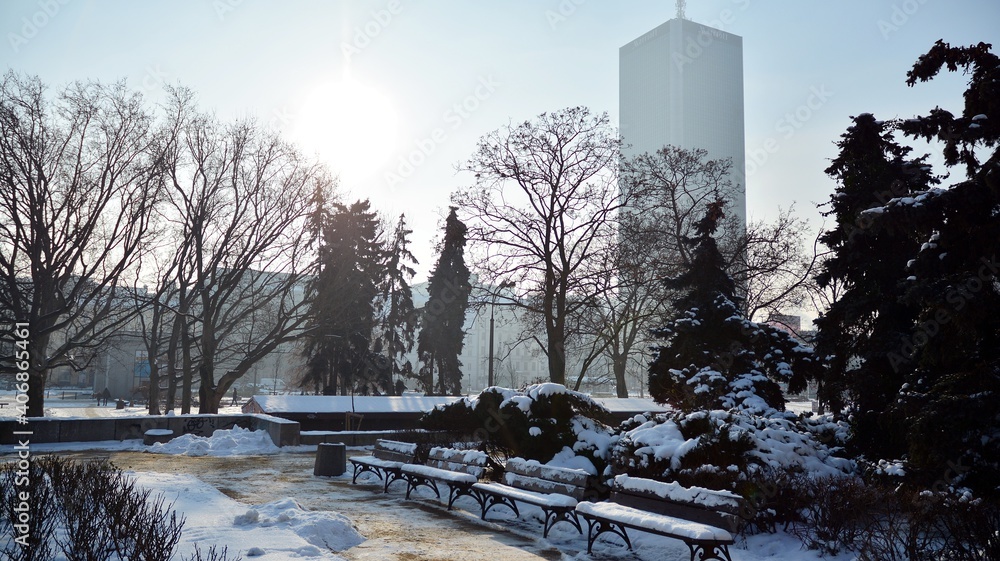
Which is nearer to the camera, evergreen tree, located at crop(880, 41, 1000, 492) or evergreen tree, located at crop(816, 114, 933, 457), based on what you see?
evergreen tree, located at crop(880, 41, 1000, 492)

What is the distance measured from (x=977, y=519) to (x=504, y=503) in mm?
6075

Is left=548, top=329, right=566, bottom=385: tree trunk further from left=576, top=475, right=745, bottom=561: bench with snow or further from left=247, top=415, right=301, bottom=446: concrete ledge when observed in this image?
left=576, top=475, right=745, bottom=561: bench with snow

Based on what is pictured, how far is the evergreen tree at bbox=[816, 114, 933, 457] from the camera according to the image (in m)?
11.6

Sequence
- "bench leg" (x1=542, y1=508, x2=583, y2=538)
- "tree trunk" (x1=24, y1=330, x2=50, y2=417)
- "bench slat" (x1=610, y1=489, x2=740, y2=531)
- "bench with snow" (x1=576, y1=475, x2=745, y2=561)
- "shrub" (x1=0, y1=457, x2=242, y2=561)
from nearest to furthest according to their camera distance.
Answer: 1. "shrub" (x1=0, y1=457, x2=242, y2=561)
2. "bench with snow" (x1=576, y1=475, x2=745, y2=561)
3. "bench slat" (x1=610, y1=489, x2=740, y2=531)
4. "bench leg" (x1=542, y1=508, x2=583, y2=538)
5. "tree trunk" (x1=24, y1=330, x2=50, y2=417)

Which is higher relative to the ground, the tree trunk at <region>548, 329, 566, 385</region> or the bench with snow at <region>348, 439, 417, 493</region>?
the tree trunk at <region>548, 329, 566, 385</region>

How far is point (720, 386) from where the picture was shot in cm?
1478

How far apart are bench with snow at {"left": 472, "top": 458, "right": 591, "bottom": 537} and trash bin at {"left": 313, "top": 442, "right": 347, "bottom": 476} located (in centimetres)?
440

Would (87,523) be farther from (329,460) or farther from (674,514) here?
(329,460)

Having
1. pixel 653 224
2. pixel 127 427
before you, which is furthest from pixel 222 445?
pixel 653 224

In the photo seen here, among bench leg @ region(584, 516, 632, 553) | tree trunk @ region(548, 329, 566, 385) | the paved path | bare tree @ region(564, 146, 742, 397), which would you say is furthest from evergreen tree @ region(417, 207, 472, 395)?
bench leg @ region(584, 516, 632, 553)

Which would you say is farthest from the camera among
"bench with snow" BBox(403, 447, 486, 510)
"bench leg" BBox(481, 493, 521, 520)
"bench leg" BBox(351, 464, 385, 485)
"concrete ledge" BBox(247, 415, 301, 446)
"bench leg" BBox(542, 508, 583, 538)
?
"concrete ledge" BBox(247, 415, 301, 446)

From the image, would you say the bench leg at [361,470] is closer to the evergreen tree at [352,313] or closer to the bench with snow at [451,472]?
the bench with snow at [451,472]

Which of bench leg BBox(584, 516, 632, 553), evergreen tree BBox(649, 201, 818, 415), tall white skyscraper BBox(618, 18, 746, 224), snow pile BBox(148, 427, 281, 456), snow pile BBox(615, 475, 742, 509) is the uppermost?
tall white skyscraper BBox(618, 18, 746, 224)

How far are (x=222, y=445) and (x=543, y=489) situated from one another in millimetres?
11530
